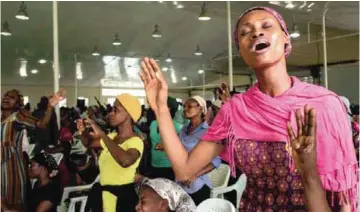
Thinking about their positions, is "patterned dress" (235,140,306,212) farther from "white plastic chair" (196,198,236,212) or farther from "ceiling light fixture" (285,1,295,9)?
"ceiling light fixture" (285,1,295,9)

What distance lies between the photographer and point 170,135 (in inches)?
38.3

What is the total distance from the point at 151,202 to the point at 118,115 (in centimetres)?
78

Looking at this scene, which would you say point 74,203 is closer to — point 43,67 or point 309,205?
point 43,67

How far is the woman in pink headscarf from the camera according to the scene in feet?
2.78

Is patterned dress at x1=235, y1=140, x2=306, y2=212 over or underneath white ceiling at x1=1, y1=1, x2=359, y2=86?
underneath

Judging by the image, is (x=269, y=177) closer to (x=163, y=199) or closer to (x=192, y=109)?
(x=163, y=199)

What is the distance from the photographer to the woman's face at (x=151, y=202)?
5.71ft

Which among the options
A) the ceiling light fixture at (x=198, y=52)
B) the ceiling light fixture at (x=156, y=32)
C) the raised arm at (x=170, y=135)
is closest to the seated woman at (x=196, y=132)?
the raised arm at (x=170, y=135)

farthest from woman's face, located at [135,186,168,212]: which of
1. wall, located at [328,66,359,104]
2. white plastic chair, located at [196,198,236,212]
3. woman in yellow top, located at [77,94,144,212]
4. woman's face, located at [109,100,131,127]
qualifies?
wall, located at [328,66,359,104]

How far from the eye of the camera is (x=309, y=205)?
740 millimetres

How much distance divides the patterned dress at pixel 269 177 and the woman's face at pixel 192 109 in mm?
2258

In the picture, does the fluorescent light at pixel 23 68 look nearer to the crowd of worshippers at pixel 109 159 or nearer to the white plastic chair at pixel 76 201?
the crowd of worshippers at pixel 109 159

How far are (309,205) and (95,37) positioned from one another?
4.94 meters

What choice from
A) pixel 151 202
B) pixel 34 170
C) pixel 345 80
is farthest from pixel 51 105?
pixel 345 80
